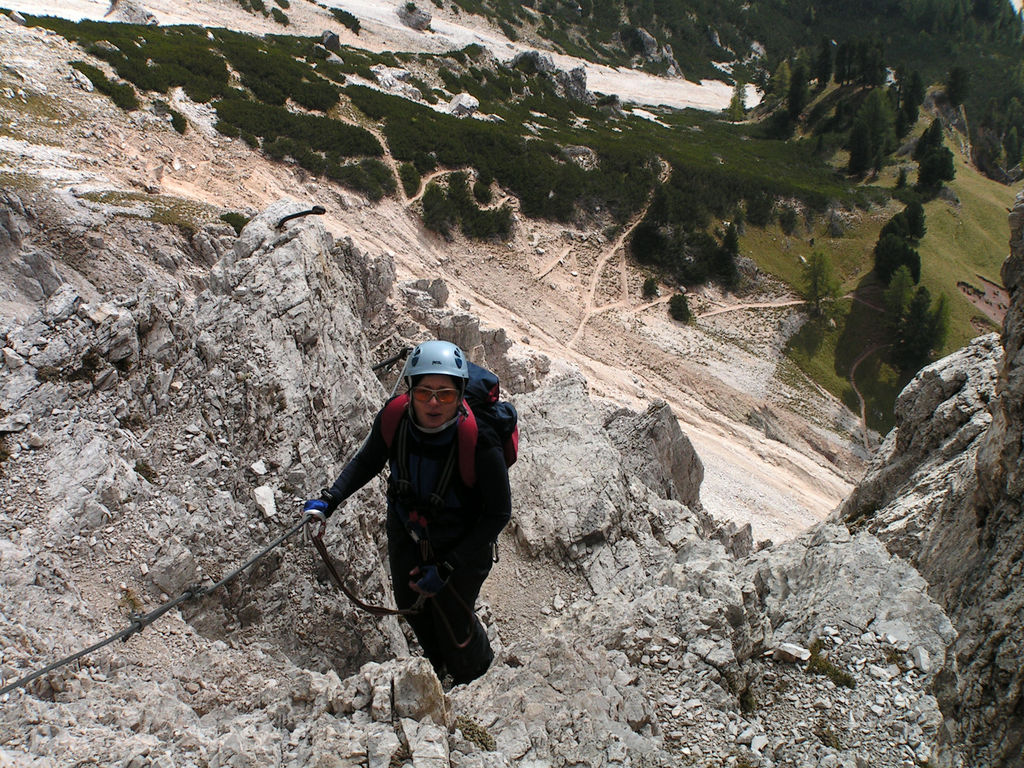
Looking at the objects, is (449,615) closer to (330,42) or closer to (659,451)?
(659,451)

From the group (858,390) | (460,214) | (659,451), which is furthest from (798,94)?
(659,451)

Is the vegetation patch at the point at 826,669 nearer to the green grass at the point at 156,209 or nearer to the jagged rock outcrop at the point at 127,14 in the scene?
the green grass at the point at 156,209

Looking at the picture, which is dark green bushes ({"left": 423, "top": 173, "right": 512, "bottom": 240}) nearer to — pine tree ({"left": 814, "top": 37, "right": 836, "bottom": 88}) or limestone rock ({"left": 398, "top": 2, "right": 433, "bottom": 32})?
limestone rock ({"left": 398, "top": 2, "right": 433, "bottom": 32})

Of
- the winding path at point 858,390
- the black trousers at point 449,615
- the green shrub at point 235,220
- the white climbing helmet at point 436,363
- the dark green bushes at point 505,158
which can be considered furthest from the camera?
the dark green bushes at point 505,158

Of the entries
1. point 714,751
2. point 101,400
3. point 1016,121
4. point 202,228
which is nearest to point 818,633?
point 714,751

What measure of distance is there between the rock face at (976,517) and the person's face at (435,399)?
5.40 meters

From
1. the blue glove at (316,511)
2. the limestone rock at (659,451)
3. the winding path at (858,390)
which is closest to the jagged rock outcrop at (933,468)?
the limestone rock at (659,451)

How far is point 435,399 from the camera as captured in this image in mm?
5660

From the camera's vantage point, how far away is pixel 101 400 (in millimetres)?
8484

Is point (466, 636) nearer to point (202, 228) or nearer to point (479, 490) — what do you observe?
point (479, 490)

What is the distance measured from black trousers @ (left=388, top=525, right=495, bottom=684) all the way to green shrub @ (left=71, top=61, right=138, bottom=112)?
35.7 metres

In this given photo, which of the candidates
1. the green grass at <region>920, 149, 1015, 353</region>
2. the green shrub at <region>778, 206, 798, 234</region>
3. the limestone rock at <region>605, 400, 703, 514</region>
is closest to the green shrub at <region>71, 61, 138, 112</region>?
the limestone rock at <region>605, 400, 703, 514</region>

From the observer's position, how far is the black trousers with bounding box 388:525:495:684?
6.63m

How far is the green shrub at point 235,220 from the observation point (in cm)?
2416
